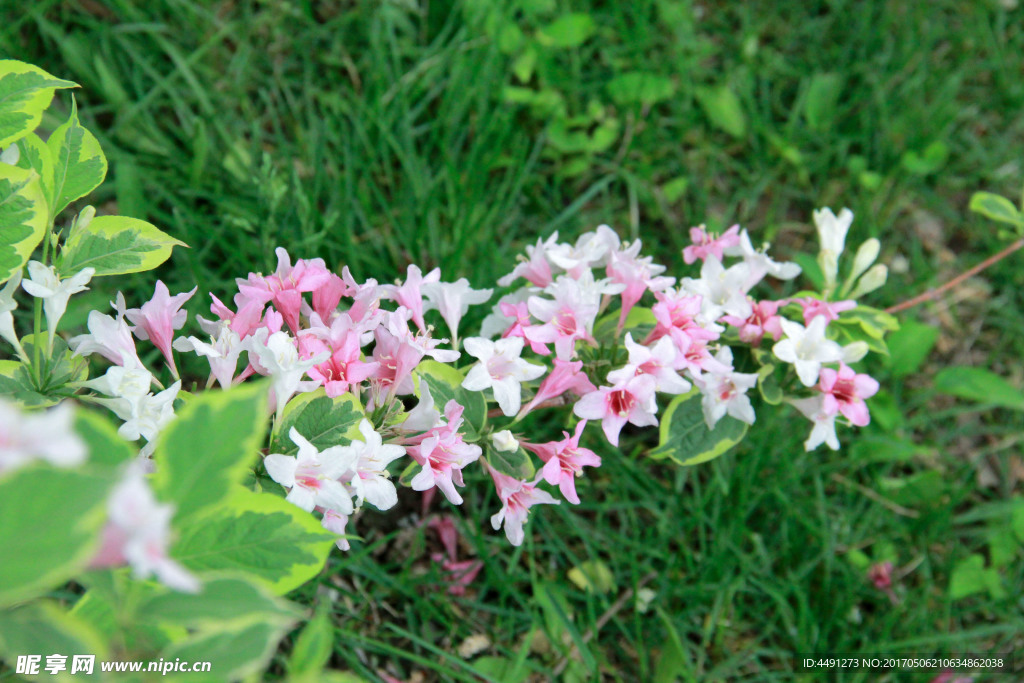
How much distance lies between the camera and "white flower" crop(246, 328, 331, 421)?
85cm

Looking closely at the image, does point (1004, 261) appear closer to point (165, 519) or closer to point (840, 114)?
point (840, 114)

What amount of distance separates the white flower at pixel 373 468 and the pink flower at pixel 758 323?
24.2 inches

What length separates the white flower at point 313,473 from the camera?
81cm

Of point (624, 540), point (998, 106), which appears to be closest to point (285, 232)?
point (624, 540)

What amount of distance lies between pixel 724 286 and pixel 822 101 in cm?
153

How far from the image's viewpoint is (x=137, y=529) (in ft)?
1.49

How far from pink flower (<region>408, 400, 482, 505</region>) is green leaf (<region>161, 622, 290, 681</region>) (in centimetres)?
37

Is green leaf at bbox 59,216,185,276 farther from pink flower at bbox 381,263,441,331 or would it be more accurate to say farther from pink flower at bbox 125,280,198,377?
pink flower at bbox 381,263,441,331

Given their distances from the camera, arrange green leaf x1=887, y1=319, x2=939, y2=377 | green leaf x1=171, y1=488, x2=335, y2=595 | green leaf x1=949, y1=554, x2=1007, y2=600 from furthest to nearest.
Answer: green leaf x1=887, y1=319, x2=939, y2=377
green leaf x1=949, y1=554, x2=1007, y2=600
green leaf x1=171, y1=488, x2=335, y2=595

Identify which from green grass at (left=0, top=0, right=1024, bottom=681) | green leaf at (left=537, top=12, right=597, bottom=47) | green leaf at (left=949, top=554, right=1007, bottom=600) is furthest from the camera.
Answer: green leaf at (left=537, top=12, right=597, bottom=47)

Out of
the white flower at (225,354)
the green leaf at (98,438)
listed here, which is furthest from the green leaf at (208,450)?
the white flower at (225,354)

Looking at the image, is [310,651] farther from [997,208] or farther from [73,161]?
[997,208]

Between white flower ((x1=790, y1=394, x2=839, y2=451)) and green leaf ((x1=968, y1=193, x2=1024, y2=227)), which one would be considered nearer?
white flower ((x1=790, y1=394, x2=839, y2=451))

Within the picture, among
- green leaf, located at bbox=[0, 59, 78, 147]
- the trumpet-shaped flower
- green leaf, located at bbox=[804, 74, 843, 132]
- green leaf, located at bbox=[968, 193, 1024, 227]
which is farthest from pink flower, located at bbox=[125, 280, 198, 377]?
green leaf, located at bbox=[804, 74, 843, 132]
